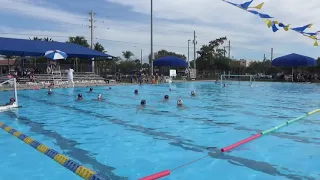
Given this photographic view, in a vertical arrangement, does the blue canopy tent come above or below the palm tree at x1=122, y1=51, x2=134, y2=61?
below

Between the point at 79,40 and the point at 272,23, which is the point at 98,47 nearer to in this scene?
the point at 79,40

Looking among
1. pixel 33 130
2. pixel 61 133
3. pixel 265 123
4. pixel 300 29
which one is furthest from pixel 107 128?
pixel 300 29

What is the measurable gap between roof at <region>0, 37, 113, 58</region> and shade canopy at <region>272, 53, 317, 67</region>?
1735 centimetres

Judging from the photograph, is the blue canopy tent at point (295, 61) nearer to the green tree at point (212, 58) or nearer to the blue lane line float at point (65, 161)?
the green tree at point (212, 58)

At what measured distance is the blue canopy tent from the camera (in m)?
30.3

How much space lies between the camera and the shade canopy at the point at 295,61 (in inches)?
1192

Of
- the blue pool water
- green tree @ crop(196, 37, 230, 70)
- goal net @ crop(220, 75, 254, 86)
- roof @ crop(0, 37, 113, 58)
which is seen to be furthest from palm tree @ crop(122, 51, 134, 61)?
the blue pool water

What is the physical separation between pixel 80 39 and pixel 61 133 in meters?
39.7

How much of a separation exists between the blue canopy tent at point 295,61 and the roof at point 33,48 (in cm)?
1735

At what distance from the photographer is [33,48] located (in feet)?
82.0

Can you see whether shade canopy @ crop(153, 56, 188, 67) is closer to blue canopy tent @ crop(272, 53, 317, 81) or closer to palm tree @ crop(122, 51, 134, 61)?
blue canopy tent @ crop(272, 53, 317, 81)

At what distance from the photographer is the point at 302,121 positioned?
30.6 ft

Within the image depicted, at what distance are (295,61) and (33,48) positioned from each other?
24.1 metres

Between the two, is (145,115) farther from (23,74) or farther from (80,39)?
(80,39)
